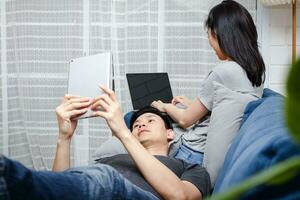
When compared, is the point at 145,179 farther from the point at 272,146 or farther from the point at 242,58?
the point at 272,146

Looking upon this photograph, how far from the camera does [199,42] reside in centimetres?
288

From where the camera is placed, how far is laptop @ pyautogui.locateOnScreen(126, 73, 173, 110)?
7.73 feet

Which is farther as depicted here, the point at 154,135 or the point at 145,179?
the point at 154,135

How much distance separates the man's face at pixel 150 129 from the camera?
1899 millimetres

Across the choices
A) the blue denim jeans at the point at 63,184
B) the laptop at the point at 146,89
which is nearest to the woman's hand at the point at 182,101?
the laptop at the point at 146,89

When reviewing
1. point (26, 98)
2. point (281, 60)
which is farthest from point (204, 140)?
point (26, 98)

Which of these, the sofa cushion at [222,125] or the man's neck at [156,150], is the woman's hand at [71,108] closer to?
the man's neck at [156,150]

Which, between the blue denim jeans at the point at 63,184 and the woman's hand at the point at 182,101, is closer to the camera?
the blue denim jeans at the point at 63,184

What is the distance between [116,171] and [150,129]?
2.64 ft

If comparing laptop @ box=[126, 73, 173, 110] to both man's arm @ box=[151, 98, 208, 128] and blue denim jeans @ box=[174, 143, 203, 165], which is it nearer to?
man's arm @ box=[151, 98, 208, 128]

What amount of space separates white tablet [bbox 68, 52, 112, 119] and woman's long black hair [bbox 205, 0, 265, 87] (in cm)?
51

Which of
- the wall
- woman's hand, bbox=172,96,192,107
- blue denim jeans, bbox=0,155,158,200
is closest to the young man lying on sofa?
blue denim jeans, bbox=0,155,158,200

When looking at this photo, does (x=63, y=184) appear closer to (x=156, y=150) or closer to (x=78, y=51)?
(x=156, y=150)

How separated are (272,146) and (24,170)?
39 cm
